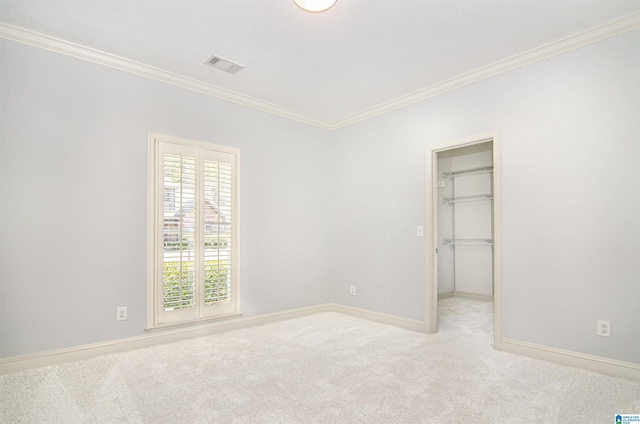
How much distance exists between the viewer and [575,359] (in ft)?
9.02

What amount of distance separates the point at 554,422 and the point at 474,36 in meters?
2.75

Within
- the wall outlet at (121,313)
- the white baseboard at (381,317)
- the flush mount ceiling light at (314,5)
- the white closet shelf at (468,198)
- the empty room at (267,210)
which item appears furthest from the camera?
the white closet shelf at (468,198)

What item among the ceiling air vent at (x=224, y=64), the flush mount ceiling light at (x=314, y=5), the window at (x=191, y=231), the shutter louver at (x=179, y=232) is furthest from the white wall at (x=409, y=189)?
the flush mount ceiling light at (x=314, y=5)

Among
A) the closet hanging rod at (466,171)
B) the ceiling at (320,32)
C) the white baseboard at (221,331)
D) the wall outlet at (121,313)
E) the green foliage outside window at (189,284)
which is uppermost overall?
the ceiling at (320,32)

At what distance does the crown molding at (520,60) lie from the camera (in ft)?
8.59

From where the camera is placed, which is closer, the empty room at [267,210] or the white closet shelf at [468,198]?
the empty room at [267,210]

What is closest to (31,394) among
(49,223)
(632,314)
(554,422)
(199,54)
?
(49,223)

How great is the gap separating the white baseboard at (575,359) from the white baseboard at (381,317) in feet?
3.00

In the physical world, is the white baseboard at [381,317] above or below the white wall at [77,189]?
below

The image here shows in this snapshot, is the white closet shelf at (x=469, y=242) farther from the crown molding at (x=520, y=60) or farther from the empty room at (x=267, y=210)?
the crown molding at (x=520, y=60)

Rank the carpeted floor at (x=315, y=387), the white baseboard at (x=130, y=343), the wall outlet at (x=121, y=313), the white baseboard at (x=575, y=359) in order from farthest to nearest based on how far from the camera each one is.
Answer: the wall outlet at (x=121, y=313) < the white baseboard at (x=130, y=343) < the white baseboard at (x=575, y=359) < the carpeted floor at (x=315, y=387)

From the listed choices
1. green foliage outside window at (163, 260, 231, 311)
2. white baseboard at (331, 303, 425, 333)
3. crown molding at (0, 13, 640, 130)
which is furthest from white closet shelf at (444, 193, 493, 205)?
green foliage outside window at (163, 260, 231, 311)

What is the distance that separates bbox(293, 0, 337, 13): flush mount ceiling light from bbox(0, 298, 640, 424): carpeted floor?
2586 millimetres

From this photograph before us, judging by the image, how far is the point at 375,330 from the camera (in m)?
3.83
